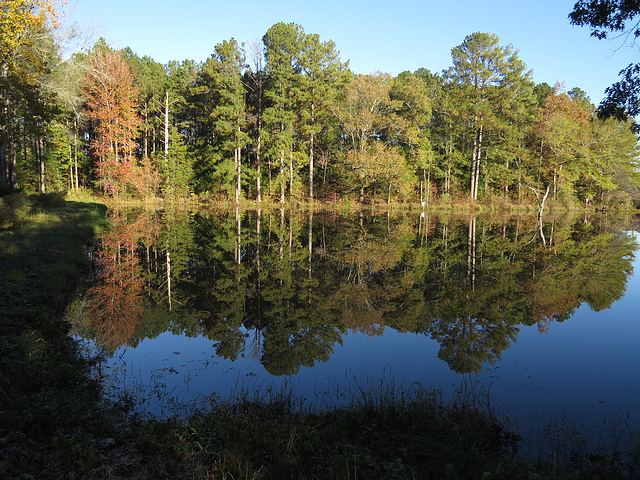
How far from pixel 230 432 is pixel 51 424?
178cm

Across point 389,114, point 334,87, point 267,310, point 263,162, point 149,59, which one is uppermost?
point 149,59

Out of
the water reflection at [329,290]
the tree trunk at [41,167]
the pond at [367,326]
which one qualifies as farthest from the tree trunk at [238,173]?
the pond at [367,326]

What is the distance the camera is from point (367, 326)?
8617mm

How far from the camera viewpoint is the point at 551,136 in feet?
130

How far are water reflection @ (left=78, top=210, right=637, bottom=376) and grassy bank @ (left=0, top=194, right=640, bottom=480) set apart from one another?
5.59ft

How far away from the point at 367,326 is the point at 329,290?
107 inches

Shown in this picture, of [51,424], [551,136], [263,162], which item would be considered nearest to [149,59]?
[263,162]

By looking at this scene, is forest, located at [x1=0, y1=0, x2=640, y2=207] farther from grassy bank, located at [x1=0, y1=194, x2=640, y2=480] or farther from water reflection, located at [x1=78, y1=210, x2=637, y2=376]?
grassy bank, located at [x1=0, y1=194, x2=640, y2=480]

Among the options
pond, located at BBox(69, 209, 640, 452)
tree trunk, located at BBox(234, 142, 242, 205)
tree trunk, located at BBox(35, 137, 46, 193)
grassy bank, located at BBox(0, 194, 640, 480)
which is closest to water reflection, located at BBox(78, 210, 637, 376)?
pond, located at BBox(69, 209, 640, 452)

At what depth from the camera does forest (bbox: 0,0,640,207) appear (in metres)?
39.1

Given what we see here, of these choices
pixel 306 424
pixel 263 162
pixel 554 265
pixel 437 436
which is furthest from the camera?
pixel 263 162

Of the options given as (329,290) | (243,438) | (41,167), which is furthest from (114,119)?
(243,438)

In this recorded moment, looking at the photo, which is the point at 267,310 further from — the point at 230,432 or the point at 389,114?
the point at 389,114

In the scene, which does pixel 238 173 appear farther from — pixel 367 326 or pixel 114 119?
pixel 367 326
